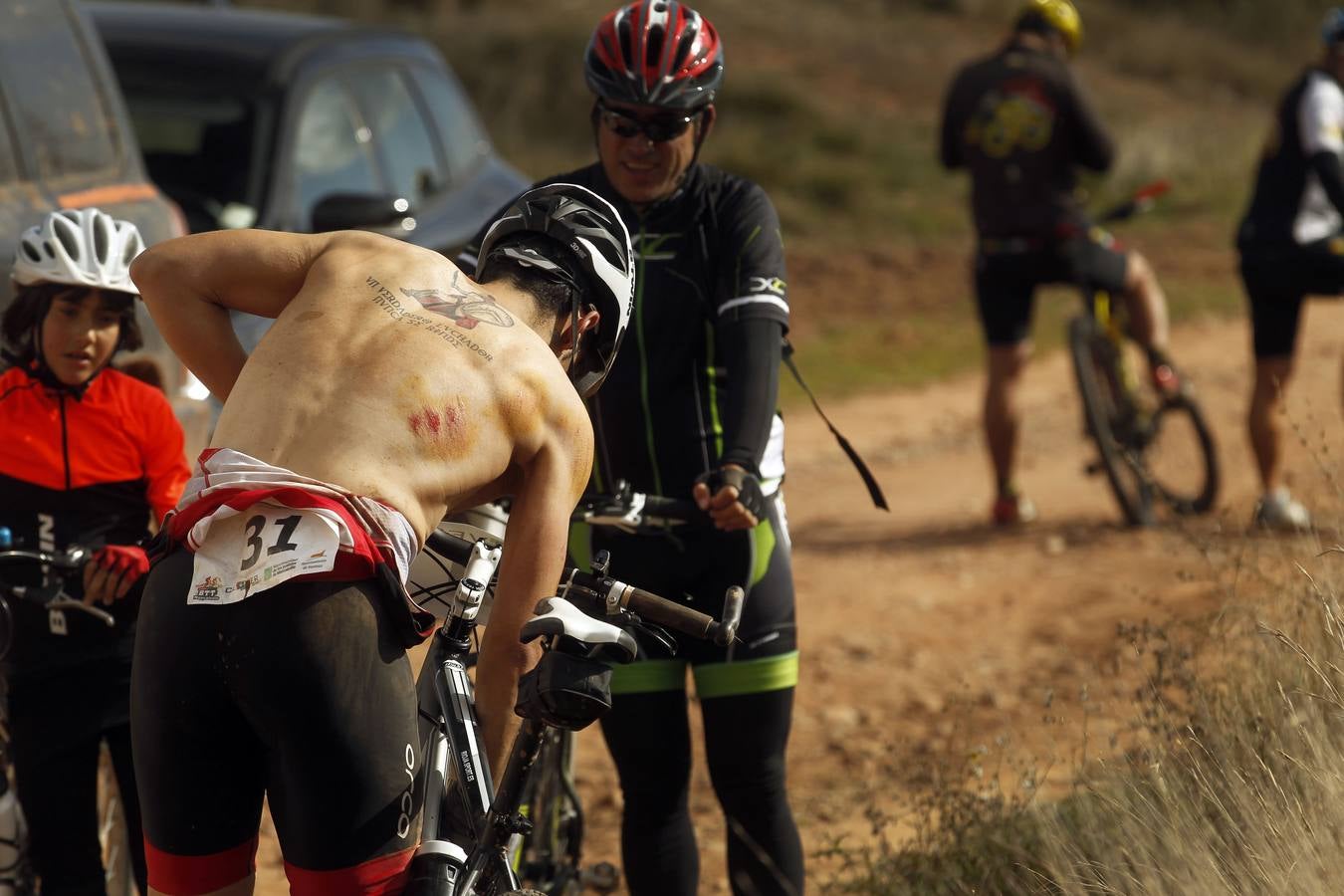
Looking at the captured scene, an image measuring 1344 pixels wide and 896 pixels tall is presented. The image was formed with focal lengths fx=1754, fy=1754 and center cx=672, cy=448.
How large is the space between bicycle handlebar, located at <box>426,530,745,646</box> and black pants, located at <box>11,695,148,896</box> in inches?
60.1

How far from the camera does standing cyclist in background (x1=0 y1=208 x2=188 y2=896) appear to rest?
3.96 metres

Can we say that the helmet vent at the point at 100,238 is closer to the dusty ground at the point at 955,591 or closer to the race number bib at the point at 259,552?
the race number bib at the point at 259,552

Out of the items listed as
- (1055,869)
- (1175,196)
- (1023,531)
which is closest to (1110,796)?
(1055,869)

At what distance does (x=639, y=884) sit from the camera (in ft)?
13.3

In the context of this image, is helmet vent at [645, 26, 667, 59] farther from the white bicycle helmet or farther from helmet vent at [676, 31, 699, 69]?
the white bicycle helmet

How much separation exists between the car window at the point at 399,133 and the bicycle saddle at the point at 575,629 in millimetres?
5141

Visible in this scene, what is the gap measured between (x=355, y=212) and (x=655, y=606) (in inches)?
149

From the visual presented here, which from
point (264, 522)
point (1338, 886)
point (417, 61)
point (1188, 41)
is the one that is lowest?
point (1188, 41)

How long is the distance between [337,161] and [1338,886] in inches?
211

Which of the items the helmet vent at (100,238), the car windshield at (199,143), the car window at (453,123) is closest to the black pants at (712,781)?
the helmet vent at (100,238)

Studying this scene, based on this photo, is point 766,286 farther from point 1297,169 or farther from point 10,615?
point 1297,169

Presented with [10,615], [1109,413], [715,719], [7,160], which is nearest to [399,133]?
[7,160]

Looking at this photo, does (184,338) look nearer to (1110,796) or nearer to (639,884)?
(639,884)

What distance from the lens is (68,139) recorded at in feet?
17.5
